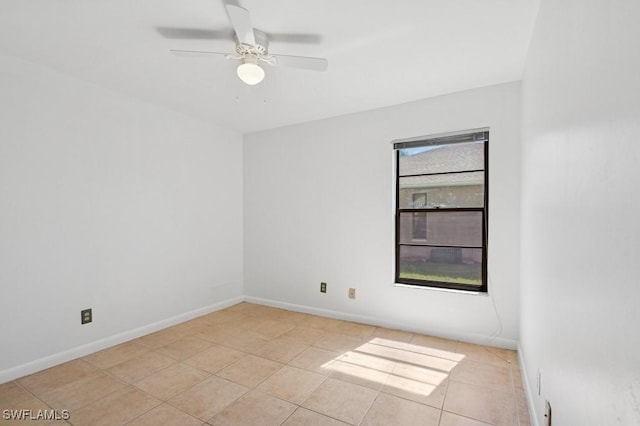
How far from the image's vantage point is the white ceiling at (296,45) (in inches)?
69.9

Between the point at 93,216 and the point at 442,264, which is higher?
the point at 93,216

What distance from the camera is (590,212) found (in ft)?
3.02

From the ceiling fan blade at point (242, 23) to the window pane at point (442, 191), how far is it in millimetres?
2110

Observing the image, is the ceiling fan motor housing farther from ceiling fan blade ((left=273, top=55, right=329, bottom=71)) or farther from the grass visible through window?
the grass visible through window

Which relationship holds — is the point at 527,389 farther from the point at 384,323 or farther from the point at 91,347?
the point at 91,347

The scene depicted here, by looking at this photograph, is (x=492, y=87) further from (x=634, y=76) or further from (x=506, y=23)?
(x=634, y=76)

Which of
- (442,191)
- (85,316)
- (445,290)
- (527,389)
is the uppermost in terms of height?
(442,191)

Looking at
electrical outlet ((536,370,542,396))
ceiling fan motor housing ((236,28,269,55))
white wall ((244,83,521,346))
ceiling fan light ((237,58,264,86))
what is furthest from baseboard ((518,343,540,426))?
ceiling fan motor housing ((236,28,269,55))

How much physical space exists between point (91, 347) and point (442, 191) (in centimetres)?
363

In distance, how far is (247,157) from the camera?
4.33 metres

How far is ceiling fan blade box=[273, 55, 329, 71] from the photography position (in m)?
2.04

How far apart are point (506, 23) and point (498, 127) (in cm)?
106

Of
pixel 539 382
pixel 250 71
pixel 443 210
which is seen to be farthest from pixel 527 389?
pixel 250 71

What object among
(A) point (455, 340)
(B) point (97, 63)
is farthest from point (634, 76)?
(B) point (97, 63)
